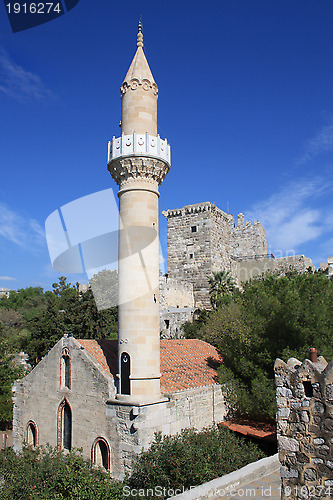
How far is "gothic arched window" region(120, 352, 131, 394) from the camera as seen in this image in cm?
1276

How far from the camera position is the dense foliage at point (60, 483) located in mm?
10625

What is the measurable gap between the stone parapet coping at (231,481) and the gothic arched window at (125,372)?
14.5 ft

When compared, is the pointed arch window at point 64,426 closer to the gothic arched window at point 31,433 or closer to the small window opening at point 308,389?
the gothic arched window at point 31,433

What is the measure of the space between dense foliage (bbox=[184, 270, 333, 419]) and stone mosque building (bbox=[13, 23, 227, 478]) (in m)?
1.28

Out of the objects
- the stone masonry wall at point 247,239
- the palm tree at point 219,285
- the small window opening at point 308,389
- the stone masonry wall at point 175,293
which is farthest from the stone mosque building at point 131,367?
the stone masonry wall at point 247,239

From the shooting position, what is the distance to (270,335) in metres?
16.0

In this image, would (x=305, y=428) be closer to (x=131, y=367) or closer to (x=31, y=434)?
(x=131, y=367)

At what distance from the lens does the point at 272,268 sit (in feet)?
145

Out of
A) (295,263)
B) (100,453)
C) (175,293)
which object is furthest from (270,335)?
(295,263)

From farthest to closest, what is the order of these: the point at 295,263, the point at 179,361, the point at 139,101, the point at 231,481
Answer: the point at 295,263 → the point at 179,361 → the point at 139,101 → the point at 231,481

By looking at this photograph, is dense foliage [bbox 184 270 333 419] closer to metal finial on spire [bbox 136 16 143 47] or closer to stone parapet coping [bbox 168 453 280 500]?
stone parapet coping [bbox 168 453 280 500]

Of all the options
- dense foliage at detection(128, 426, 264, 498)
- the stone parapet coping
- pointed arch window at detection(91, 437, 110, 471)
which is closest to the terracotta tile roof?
dense foliage at detection(128, 426, 264, 498)

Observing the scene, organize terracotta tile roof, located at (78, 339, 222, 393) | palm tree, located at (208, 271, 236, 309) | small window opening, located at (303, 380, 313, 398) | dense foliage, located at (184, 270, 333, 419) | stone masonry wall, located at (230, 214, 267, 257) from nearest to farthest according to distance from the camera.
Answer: small window opening, located at (303, 380, 313, 398) → terracotta tile roof, located at (78, 339, 222, 393) → dense foliage, located at (184, 270, 333, 419) → palm tree, located at (208, 271, 236, 309) → stone masonry wall, located at (230, 214, 267, 257)

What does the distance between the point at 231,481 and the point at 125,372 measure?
4859 mm
